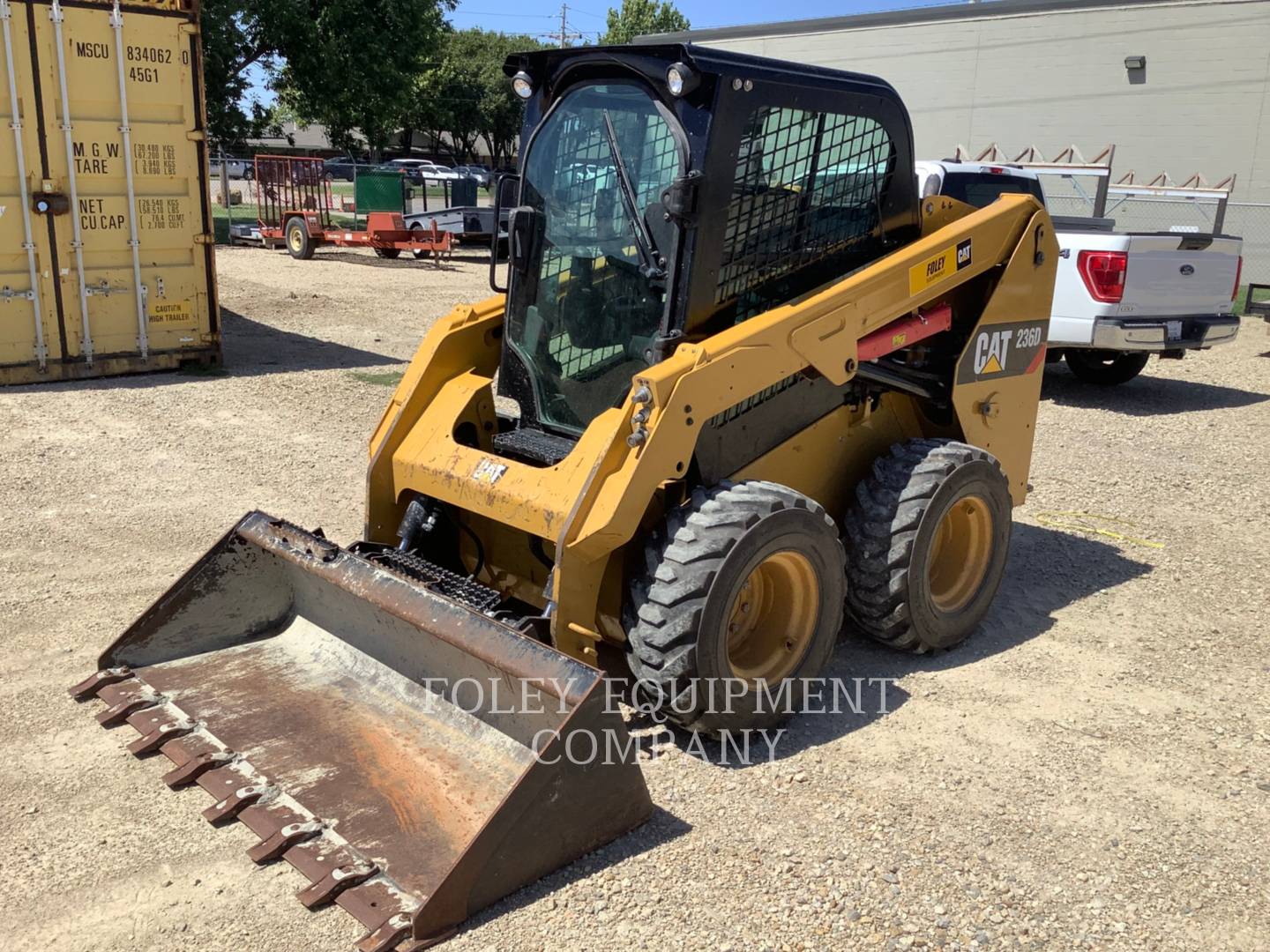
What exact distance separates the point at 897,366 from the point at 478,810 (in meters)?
2.70

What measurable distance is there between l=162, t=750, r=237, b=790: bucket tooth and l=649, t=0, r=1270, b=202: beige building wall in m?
21.9

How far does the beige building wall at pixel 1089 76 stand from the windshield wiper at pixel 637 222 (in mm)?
20246

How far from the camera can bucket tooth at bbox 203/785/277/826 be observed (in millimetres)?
3512

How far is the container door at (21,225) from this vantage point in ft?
29.7

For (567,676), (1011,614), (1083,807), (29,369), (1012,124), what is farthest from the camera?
(1012,124)

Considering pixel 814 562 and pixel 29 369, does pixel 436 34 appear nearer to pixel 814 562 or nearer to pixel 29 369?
pixel 29 369

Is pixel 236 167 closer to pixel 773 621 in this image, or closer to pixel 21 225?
pixel 21 225

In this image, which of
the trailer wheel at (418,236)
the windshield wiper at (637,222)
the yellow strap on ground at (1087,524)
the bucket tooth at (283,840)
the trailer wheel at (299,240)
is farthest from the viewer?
the trailer wheel at (418,236)

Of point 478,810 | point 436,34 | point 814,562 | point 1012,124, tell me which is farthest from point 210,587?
point 436,34

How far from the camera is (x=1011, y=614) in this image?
5551mm

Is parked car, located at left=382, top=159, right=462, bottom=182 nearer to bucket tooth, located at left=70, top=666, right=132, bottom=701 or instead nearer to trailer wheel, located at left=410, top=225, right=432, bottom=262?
trailer wheel, located at left=410, top=225, right=432, bottom=262

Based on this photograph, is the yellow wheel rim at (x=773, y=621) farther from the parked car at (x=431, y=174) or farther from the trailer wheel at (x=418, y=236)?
the parked car at (x=431, y=174)

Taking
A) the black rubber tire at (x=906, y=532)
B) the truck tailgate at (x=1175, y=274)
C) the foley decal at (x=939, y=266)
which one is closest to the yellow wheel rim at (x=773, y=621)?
the black rubber tire at (x=906, y=532)

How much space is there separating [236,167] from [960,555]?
3844cm
